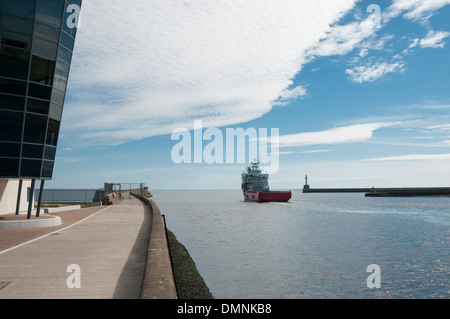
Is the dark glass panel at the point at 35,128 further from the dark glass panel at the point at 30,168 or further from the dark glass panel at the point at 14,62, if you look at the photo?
the dark glass panel at the point at 14,62

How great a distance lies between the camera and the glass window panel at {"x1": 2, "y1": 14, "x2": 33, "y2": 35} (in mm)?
16672

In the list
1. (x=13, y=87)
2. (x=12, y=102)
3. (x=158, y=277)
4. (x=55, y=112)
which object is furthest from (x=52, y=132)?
(x=158, y=277)

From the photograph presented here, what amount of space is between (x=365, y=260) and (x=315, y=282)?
6.10m

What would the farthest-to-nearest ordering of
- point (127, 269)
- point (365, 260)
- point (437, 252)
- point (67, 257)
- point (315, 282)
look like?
point (437, 252), point (365, 260), point (315, 282), point (67, 257), point (127, 269)

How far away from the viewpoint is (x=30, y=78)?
57.6 ft

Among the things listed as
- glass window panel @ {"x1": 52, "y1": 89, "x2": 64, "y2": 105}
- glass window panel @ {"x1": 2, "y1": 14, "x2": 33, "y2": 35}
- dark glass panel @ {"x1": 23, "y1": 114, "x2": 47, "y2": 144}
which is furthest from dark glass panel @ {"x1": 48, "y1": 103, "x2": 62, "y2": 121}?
glass window panel @ {"x1": 2, "y1": 14, "x2": 33, "y2": 35}

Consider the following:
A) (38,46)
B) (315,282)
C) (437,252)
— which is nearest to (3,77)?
(38,46)

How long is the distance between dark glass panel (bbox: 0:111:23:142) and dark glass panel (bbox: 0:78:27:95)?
104 cm

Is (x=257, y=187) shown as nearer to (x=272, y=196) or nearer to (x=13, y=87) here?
(x=272, y=196)

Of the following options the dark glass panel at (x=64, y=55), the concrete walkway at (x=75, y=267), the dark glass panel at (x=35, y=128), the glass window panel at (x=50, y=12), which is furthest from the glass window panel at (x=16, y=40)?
the concrete walkway at (x=75, y=267)

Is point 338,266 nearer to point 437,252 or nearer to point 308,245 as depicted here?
point 308,245

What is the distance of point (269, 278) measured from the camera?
14.5m

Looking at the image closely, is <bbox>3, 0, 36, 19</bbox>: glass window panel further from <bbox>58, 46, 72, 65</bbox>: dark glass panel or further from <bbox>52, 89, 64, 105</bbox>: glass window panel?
<bbox>52, 89, 64, 105</bbox>: glass window panel
